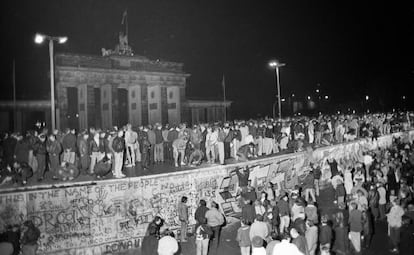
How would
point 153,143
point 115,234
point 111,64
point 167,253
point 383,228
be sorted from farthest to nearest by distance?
point 111,64, point 153,143, point 383,228, point 115,234, point 167,253

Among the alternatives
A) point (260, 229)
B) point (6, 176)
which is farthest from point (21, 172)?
point (260, 229)

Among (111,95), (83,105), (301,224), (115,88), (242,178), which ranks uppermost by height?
(115,88)

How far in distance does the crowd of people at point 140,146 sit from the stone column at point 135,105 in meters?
20.0

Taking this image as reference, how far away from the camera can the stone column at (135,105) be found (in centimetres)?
4383

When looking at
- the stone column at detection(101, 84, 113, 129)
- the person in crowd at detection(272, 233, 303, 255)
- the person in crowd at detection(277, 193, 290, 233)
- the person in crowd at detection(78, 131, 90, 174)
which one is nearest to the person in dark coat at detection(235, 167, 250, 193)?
the person in crowd at detection(277, 193, 290, 233)

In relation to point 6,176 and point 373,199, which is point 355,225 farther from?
point 6,176

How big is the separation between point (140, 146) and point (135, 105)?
24.9m

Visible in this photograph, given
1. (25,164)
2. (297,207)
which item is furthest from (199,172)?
(25,164)

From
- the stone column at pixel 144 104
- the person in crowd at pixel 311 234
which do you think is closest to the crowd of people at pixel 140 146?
the person in crowd at pixel 311 234

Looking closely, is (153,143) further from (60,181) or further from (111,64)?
(111,64)

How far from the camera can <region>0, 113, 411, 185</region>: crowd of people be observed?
1645 centimetres

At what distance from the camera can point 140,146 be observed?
20.6m

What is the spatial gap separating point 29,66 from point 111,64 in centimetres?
1308

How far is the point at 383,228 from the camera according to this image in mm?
16406
